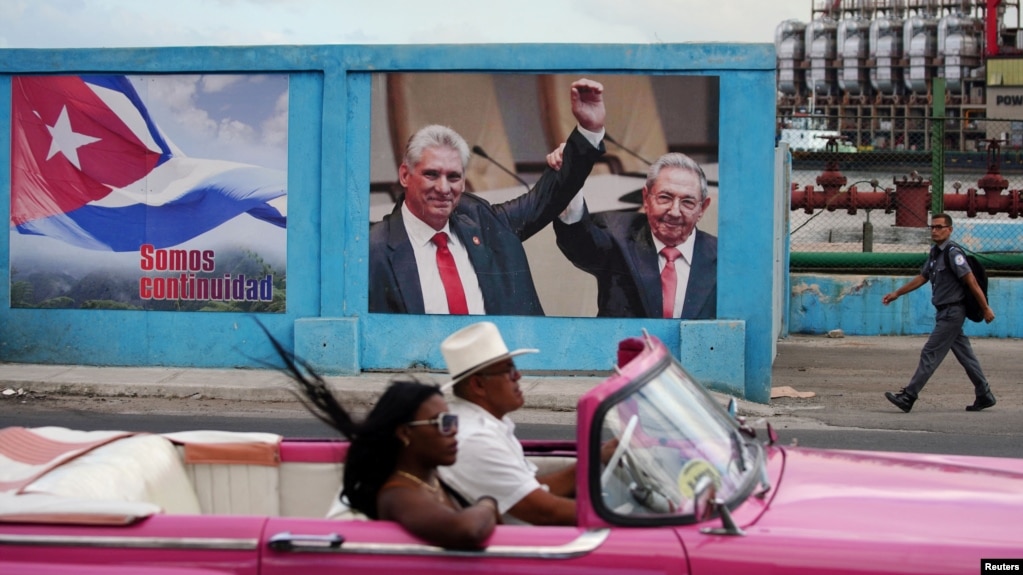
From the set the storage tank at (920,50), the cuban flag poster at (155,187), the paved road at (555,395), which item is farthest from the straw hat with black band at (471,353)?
the storage tank at (920,50)

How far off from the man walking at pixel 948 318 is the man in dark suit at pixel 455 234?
126 inches

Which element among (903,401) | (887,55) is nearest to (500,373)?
(903,401)

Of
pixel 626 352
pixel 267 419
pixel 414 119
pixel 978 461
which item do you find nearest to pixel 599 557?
pixel 626 352

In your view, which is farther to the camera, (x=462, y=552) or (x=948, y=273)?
(x=948, y=273)

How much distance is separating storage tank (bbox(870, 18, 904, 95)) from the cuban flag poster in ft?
282

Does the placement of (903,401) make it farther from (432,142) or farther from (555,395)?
(432,142)

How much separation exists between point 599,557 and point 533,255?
8.12m

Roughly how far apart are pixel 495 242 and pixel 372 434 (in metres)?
7.80

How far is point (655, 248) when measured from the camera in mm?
11219

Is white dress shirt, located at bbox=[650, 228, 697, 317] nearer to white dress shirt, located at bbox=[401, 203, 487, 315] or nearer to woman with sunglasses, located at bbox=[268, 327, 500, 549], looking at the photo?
white dress shirt, located at bbox=[401, 203, 487, 315]

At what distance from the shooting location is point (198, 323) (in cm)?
1184

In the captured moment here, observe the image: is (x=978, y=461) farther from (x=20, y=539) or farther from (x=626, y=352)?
(x=20, y=539)

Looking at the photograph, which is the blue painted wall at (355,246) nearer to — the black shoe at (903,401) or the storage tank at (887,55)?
the black shoe at (903,401)

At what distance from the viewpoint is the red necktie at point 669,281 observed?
11203 millimetres
